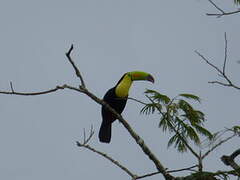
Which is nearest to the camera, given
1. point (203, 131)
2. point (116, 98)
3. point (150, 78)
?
point (203, 131)

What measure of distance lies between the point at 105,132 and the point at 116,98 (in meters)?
0.69

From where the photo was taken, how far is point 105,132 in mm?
8938

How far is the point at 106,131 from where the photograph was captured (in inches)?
352

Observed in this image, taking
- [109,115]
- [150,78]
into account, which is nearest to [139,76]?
[150,78]

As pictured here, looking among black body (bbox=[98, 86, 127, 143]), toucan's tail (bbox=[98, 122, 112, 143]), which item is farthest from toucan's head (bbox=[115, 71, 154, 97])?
toucan's tail (bbox=[98, 122, 112, 143])

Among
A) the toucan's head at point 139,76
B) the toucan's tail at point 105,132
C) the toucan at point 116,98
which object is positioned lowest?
the toucan's tail at point 105,132

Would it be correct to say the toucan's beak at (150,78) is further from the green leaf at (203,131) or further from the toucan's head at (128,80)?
the green leaf at (203,131)

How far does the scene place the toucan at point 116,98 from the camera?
8.78m

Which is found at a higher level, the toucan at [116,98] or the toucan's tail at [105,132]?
the toucan at [116,98]

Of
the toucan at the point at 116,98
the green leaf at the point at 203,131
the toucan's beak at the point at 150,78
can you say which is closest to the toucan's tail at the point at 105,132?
the toucan at the point at 116,98

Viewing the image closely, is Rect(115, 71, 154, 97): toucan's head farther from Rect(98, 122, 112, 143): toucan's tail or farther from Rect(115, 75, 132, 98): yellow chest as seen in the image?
Rect(98, 122, 112, 143): toucan's tail

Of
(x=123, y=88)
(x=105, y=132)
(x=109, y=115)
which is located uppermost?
(x=123, y=88)

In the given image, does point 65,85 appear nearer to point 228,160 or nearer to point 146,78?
point 228,160

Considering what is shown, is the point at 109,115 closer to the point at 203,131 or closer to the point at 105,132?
the point at 105,132
